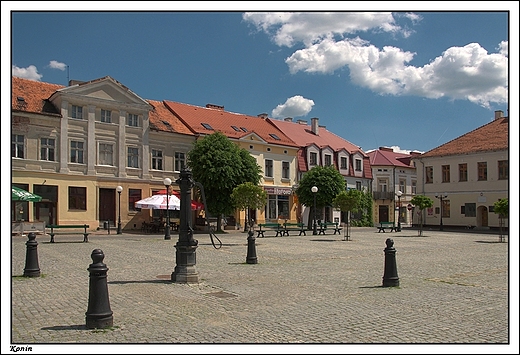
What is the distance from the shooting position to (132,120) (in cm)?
3788

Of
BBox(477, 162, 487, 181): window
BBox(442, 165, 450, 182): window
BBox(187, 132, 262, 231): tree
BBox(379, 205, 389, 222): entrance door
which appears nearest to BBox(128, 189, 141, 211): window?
BBox(187, 132, 262, 231): tree

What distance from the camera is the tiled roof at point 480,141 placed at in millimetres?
43844

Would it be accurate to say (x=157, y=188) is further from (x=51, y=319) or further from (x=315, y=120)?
(x=51, y=319)

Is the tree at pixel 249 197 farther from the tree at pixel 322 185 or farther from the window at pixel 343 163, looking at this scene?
the window at pixel 343 163

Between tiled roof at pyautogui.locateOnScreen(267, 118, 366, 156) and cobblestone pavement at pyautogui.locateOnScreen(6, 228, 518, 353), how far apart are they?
3533 cm

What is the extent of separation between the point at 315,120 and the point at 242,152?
18984mm

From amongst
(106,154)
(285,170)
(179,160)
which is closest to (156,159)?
(179,160)

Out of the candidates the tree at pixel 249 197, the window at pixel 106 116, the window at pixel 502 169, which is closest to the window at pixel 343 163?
the window at pixel 502 169

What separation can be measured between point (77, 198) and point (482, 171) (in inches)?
1266

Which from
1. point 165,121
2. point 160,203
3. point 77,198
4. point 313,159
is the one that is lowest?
point 160,203

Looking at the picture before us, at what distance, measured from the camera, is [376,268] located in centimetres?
1443

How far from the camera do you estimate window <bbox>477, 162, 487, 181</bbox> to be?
43.9 metres

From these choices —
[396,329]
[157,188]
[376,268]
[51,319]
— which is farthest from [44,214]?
[396,329]

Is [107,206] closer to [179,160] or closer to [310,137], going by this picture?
[179,160]
